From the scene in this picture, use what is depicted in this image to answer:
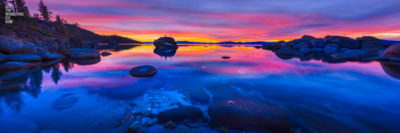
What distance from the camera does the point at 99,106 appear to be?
181 inches

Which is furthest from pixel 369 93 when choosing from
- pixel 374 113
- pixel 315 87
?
pixel 374 113

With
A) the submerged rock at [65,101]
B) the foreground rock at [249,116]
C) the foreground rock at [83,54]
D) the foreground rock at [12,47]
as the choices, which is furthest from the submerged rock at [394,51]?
the foreground rock at [12,47]

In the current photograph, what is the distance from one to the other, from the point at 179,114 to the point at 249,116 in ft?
6.97

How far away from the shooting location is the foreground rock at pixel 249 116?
3.51 meters

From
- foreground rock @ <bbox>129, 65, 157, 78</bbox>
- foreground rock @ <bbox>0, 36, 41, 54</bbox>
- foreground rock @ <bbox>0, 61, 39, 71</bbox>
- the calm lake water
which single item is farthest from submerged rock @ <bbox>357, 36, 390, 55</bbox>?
foreground rock @ <bbox>0, 36, 41, 54</bbox>

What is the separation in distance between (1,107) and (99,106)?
293cm

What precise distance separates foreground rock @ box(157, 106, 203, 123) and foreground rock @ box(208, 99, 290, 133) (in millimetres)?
452

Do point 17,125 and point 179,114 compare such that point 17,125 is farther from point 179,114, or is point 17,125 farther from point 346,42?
point 346,42

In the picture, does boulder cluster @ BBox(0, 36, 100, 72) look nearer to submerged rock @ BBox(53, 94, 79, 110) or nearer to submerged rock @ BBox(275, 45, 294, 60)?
submerged rock @ BBox(53, 94, 79, 110)

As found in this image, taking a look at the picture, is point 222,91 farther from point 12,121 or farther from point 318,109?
point 12,121

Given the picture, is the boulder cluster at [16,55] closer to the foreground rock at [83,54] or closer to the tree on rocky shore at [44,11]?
the foreground rock at [83,54]

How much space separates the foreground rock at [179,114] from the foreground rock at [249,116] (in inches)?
17.8

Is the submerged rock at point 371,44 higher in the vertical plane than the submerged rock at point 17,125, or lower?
higher

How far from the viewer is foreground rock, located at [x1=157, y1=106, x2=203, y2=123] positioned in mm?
3821
